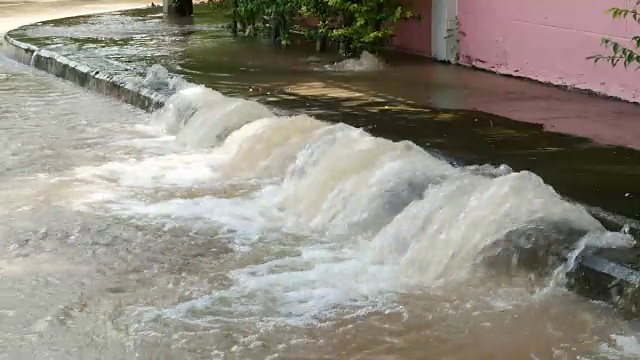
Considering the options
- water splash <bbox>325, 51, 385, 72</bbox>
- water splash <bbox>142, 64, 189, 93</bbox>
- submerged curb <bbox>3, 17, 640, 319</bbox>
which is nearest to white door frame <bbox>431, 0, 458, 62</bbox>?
water splash <bbox>325, 51, 385, 72</bbox>

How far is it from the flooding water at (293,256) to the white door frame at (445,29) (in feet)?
11.8

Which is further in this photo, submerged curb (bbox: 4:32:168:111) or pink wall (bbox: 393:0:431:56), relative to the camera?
pink wall (bbox: 393:0:431:56)

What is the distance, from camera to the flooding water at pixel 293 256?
12.7ft

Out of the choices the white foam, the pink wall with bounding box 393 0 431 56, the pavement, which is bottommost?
the white foam

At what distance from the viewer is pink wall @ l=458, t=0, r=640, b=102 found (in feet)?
25.9

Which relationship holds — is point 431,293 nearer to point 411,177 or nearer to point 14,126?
point 411,177

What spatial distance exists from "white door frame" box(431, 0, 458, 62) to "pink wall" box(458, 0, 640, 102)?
0.30 ft

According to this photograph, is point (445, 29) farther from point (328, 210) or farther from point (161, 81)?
point (328, 210)

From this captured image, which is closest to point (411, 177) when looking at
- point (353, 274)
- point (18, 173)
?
point (353, 274)

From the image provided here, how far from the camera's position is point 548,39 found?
870 centimetres

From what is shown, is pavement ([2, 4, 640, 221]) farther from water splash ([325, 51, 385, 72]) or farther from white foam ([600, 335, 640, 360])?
white foam ([600, 335, 640, 360])

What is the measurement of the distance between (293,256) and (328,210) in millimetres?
727

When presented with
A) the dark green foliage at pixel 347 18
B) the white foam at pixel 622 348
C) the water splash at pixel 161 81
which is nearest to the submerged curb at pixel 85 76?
the water splash at pixel 161 81

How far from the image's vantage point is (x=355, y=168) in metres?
5.87
